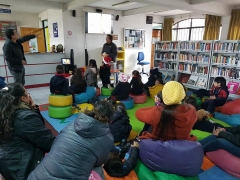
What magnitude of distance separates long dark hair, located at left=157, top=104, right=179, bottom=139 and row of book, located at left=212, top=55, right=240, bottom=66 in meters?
4.54

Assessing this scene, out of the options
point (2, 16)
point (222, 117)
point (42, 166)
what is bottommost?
point (222, 117)

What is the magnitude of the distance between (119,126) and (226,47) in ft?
14.5

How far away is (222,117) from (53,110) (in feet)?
11.3

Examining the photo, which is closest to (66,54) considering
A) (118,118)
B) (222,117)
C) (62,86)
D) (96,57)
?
(96,57)

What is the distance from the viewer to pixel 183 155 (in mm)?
1562

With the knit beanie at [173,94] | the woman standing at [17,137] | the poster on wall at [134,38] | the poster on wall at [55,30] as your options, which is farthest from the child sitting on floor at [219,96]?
the poster on wall at [55,30]

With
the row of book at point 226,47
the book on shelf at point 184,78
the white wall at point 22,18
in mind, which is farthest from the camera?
the white wall at point 22,18

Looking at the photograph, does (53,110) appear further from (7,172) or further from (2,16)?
(2,16)

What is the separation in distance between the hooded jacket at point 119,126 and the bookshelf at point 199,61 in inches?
151

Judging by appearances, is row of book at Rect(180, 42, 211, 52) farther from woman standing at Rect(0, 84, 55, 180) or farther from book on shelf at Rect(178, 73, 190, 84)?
woman standing at Rect(0, 84, 55, 180)

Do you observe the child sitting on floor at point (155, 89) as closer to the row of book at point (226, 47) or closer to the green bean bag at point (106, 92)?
the green bean bag at point (106, 92)

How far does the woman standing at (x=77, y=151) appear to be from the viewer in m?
1.11

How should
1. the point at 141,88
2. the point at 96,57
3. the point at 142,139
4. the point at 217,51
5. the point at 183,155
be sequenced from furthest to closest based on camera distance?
the point at 96,57 → the point at 217,51 → the point at 141,88 → the point at 142,139 → the point at 183,155

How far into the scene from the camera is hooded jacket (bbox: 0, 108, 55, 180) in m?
1.33
